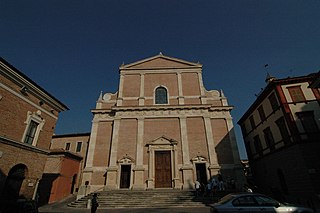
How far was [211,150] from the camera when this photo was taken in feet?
65.4

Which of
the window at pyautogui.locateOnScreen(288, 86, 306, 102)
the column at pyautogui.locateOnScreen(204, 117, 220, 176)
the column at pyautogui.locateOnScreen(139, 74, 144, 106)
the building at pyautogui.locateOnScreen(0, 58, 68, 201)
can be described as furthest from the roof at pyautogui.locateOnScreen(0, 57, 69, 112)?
the window at pyautogui.locateOnScreen(288, 86, 306, 102)

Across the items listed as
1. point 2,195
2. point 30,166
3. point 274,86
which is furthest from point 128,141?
point 274,86

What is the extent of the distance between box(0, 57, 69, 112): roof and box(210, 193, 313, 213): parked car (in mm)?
15242

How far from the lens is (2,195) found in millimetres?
11430

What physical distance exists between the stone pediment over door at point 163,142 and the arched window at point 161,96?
5265 millimetres

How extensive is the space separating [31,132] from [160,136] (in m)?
12.4

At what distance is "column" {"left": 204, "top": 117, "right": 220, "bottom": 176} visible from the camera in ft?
62.3

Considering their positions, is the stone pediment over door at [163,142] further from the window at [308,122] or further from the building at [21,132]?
the window at [308,122]

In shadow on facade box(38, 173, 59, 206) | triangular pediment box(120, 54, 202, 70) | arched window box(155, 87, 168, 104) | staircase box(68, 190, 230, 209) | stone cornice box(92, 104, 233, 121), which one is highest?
triangular pediment box(120, 54, 202, 70)

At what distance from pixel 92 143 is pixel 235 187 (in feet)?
53.1

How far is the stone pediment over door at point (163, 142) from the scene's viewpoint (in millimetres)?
20266

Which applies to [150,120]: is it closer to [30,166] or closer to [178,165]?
[178,165]

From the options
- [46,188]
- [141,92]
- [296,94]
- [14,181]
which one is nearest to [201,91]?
[141,92]

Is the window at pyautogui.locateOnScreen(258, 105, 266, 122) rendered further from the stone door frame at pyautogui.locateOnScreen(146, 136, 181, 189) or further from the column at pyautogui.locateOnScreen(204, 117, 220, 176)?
the stone door frame at pyautogui.locateOnScreen(146, 136, 181, 189)
